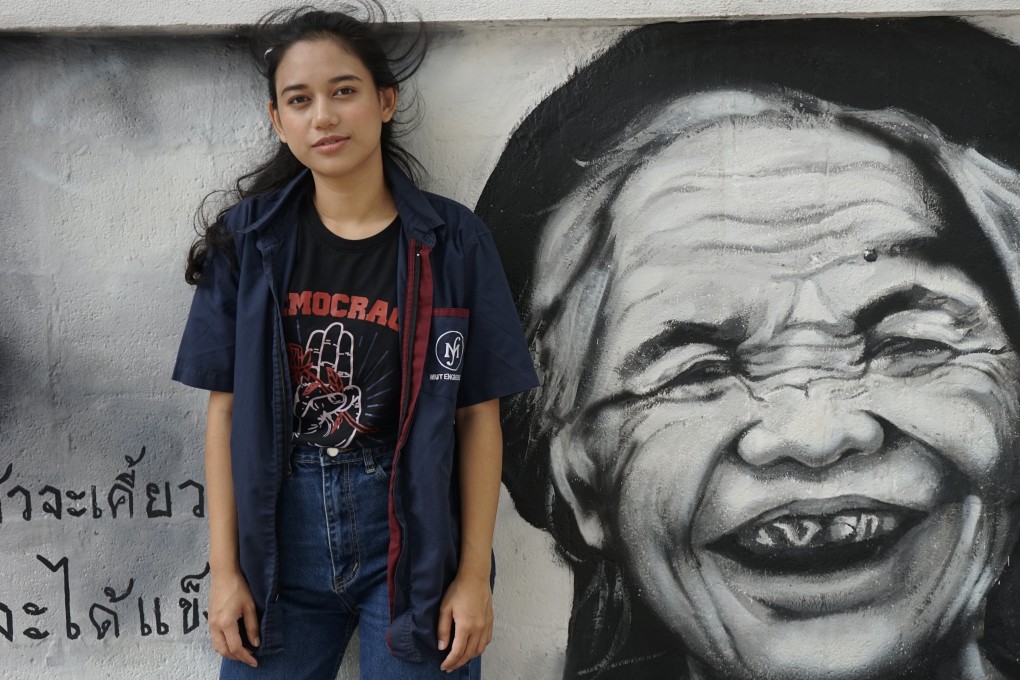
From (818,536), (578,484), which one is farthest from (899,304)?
(578,484)

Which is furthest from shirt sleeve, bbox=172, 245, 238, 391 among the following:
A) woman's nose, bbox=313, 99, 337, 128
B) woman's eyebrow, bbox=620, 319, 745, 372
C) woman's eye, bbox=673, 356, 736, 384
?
woman's eye, bbox=673, 356, 736, 384

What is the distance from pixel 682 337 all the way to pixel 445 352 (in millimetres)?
793

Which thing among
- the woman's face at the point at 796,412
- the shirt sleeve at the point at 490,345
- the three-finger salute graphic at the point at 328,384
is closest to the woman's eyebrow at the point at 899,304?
the woman's face at the point at 796,412

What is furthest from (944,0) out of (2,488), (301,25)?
(2,488)

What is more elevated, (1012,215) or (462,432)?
(1012,215)

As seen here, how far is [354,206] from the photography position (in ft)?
6.15

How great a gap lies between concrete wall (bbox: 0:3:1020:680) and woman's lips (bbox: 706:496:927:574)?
50 centimetres

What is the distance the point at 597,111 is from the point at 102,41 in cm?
132

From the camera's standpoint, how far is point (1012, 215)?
7.46 ft

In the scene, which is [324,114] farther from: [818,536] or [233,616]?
[818,536]

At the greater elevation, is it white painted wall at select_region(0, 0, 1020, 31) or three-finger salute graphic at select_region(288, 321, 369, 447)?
white painted wall at select_region(0, 0, 1020, 31)

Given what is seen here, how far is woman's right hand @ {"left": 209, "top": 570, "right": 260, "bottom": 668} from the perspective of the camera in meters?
1.80

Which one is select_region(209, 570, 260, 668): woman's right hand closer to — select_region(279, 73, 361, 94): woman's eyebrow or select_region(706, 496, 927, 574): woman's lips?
select_region(279, 73, 361, 94): woman's eyebrow

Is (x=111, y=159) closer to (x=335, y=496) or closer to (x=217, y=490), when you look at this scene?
(x=217, y=490)
